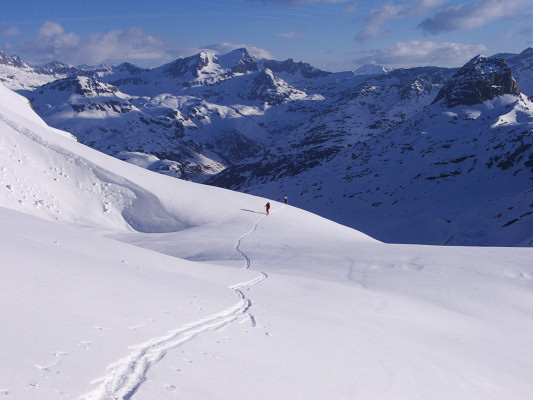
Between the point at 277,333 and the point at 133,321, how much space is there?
3196 mm

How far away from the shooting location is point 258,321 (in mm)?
9820

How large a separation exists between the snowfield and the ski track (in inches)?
1.1

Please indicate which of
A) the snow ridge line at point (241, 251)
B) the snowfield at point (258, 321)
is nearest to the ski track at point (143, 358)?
the snowfield at point (258, 321)

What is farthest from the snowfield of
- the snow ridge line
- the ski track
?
the snow ridge line

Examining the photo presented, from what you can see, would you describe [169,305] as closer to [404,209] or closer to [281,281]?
[281,281]

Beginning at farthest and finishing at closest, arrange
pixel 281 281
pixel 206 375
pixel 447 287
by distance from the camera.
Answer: pixel 447 287
pixel 281 281
pixel 206 375

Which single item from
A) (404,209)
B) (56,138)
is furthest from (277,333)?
(404,209)

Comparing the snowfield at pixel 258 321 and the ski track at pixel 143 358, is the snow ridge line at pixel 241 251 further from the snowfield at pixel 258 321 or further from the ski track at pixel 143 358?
the ski track at pixel 143 358

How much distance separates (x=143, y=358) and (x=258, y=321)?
372cm

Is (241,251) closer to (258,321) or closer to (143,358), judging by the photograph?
(258,321)

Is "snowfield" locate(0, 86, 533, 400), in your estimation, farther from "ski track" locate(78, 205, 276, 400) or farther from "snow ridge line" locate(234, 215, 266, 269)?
"snow ridge line" locate(234, 215, 266, 269)

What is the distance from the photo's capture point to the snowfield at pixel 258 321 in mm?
6098

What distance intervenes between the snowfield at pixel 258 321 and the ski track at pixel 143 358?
0.03 metres

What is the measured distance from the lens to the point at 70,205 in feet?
97.1
